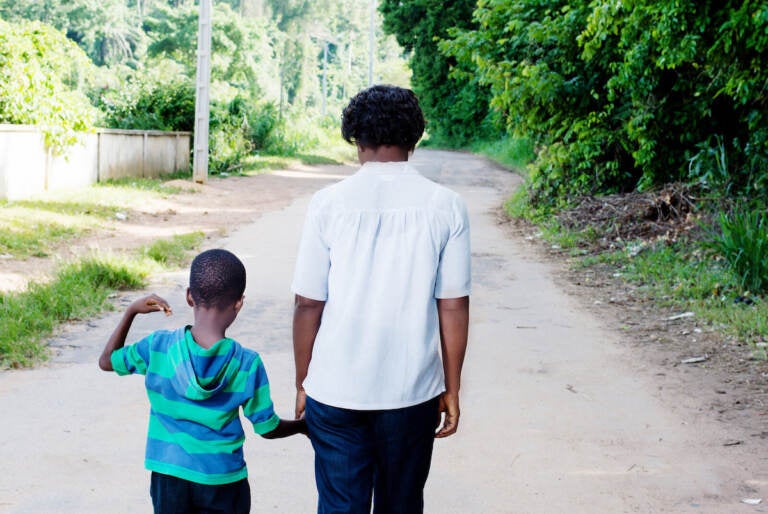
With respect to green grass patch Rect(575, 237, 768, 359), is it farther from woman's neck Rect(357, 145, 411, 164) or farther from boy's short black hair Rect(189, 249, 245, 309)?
boy's short black hair Rect(189, 249, 245, 309)

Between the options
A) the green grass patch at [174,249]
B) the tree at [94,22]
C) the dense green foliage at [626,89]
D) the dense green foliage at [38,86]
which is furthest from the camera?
the tree at [94,22]

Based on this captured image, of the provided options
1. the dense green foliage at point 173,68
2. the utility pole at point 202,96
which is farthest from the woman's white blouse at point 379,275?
the utility pole at point 202,96

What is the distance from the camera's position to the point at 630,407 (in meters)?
5.64

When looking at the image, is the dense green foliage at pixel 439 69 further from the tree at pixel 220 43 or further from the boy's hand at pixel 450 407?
the boy's hand at pixel 450 407

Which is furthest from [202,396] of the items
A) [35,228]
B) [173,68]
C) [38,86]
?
[173,68]

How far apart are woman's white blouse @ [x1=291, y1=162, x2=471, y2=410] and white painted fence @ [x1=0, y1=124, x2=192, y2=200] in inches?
545

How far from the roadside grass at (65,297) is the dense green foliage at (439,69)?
2354cm

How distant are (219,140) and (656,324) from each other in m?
18.9

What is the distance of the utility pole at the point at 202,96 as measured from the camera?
2158cm

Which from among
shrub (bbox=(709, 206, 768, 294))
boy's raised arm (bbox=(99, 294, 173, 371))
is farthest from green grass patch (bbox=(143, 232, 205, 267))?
boy's raised arm (bbox=(99, 294, 173, 371))

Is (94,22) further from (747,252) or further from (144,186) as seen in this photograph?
(747,252)

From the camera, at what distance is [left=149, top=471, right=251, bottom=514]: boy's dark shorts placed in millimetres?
2717

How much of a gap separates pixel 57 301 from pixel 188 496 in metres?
5.50

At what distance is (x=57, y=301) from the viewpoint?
7793 mm
